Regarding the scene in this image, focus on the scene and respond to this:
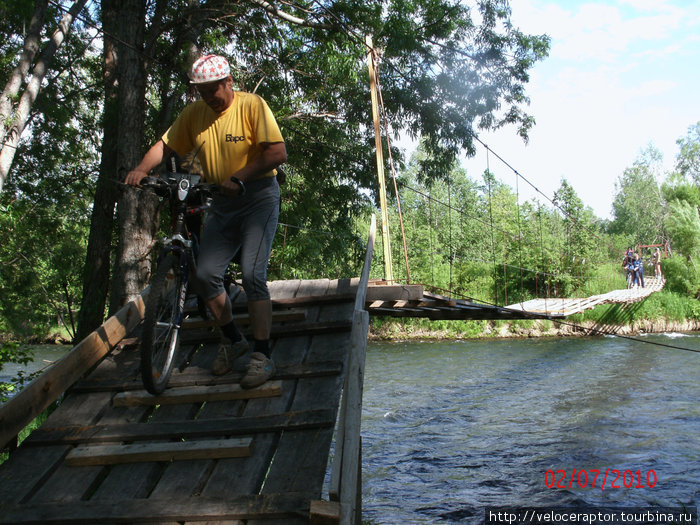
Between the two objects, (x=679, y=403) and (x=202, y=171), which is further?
(x=679, y=403)

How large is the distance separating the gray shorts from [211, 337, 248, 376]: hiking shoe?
1.11 feet

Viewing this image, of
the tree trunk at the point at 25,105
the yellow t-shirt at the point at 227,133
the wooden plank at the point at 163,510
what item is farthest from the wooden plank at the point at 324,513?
the tree trunk at the point at 25,105

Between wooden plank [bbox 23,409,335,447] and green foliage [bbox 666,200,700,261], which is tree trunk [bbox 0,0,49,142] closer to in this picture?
wooden plank [bbox 23,409,335,447]

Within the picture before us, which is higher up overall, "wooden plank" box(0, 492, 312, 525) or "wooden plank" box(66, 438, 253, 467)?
"wooden plank" box(66, 438, 253, 467)

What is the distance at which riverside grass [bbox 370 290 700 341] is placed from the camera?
23859 millimetres

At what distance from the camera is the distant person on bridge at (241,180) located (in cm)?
309

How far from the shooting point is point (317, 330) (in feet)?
12.5

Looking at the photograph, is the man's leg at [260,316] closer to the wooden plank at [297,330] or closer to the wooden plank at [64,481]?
Answer: the wooden plank at [297,330]

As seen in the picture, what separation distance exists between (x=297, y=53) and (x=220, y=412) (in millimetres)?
9141

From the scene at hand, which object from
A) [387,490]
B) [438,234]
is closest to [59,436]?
[387,490]

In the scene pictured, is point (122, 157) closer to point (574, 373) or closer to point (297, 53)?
point (297, 53)

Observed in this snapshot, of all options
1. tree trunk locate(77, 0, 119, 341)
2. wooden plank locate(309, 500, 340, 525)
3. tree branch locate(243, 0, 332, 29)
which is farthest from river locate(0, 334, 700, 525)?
tree branch locate(243, 0, 332, 29)

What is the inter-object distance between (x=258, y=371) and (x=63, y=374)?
0.97 m

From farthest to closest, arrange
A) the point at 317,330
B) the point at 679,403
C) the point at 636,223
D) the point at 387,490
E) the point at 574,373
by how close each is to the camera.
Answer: the point at 636,223
the point at 574,373
the point at 679,403
the point at 387,490
the point at 317,330
